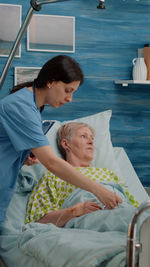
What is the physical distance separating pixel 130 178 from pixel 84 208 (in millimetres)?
836

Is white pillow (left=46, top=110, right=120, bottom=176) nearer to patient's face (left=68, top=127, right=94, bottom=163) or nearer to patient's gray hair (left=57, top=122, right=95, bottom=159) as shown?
patient's gray hair (left=57, top=122, right=95, bottom=159)

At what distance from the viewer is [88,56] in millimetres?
3049

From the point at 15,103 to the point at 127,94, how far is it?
1663 millimetres

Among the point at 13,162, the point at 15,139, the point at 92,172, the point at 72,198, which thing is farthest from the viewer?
the point at 92,172

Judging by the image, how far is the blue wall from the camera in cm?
303

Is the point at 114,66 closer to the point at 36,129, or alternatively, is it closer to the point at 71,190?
the point at 71,190

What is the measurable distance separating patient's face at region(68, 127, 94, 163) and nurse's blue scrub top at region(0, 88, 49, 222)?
0.78 meters

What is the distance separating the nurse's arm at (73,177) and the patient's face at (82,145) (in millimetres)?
861

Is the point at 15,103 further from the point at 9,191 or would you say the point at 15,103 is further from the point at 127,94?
the point at 127,94

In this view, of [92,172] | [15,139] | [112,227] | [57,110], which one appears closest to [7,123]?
[15,139]

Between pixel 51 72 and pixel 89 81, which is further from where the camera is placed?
pixel 89 81

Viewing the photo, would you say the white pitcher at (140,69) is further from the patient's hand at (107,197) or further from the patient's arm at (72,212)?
the patient's hand at (107,197)

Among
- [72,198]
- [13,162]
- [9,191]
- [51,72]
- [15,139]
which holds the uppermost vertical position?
[51,72]

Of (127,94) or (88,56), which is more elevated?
(88,56)
